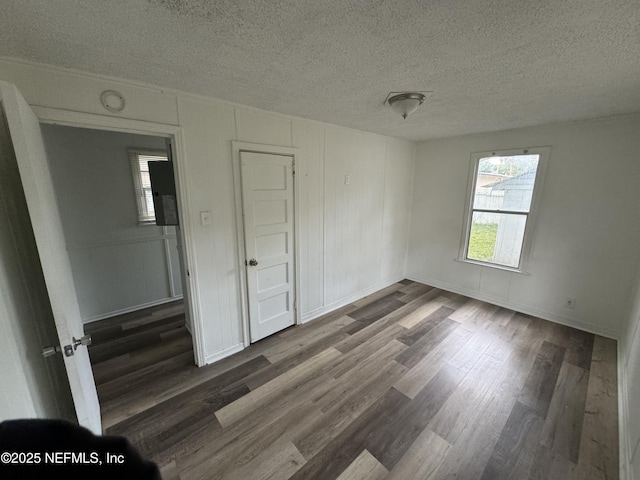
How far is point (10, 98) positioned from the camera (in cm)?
100

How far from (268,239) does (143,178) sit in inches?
79.3

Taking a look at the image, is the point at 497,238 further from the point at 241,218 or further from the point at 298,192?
the point at 241,218

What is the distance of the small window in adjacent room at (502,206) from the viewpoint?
319 centimetres

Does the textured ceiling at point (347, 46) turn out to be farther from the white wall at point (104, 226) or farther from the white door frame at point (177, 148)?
the white wall at point (104, 226)

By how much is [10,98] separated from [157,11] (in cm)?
68

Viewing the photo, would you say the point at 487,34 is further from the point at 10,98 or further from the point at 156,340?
the point at 156,340

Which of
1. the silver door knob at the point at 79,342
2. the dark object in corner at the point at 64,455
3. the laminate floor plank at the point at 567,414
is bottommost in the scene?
the laminate floor plank at the point at 567,414

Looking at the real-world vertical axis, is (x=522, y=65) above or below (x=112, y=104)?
above

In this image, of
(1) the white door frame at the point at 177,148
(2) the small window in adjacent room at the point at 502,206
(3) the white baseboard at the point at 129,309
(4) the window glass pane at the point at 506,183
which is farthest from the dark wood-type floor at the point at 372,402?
(4) the window glass pane at the point at 506,183

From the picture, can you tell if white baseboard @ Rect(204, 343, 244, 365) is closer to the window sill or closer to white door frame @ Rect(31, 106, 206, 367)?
white door frame @ Rect(31, 106, 206, 367)

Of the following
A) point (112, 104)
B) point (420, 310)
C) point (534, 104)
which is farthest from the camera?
point (420, 310)

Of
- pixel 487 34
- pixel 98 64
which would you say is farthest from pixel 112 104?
pixel 487 34

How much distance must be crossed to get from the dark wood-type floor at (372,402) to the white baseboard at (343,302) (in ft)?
0.55

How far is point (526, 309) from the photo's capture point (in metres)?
3.38
